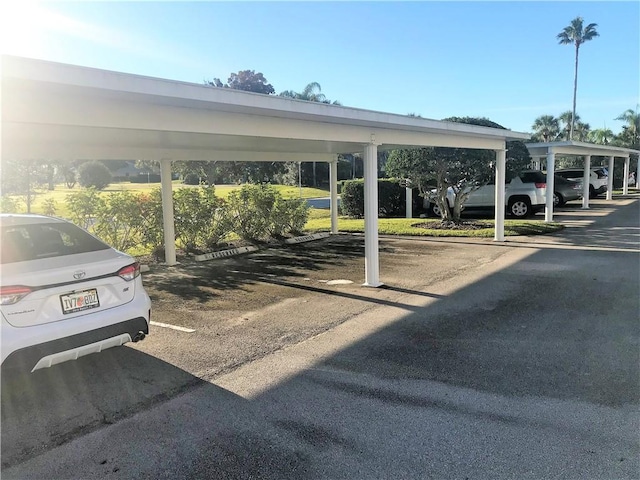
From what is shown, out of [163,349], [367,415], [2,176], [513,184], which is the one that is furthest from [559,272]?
[2,176]

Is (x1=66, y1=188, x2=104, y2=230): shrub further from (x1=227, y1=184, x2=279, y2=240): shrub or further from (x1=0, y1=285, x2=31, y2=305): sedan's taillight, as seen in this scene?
(x1=0, y1=285, x2=31, y2=305): sedan's taillight

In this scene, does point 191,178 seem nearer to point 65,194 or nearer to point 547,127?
point 65,194

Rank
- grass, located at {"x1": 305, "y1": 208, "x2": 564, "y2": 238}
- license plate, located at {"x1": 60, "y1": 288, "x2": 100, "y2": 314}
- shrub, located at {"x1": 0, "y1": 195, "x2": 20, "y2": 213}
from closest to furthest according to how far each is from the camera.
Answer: license plate, located at {"x1": 60, "y1": 288, "x2": 100, "y2": 314}
shrub, located at {"x1": 0, "y1": 195, "x2": 20, "y2": 213}
grass, located at {"x1": 305, "y1": 208, "x2": 564, "y2": 238}

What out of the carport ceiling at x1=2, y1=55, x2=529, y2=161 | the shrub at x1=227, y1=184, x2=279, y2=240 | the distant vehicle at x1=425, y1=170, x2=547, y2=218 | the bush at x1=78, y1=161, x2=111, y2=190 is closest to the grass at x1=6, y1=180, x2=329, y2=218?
the shrub at x1=227, y1=184, x2=279, y2=240

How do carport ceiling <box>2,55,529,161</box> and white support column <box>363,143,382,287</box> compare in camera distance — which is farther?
white support column <box>363,143,382,287</box>

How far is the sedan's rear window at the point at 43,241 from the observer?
164 inches

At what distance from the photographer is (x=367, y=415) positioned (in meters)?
3.55

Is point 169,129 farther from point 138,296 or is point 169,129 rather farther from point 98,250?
point 138,296

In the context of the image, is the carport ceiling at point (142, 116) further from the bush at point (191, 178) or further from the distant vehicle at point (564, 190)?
the bush at point (191, 178)

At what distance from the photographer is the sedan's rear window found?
4168 millimetres

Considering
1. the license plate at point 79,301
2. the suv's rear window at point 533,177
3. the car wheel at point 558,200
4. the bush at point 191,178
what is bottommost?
the license plate at point 79,301

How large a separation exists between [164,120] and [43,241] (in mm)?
1740

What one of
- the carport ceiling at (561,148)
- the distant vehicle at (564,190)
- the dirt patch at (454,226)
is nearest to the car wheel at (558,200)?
the distant vehicle at (564,190)

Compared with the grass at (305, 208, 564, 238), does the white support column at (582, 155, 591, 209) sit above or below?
above
